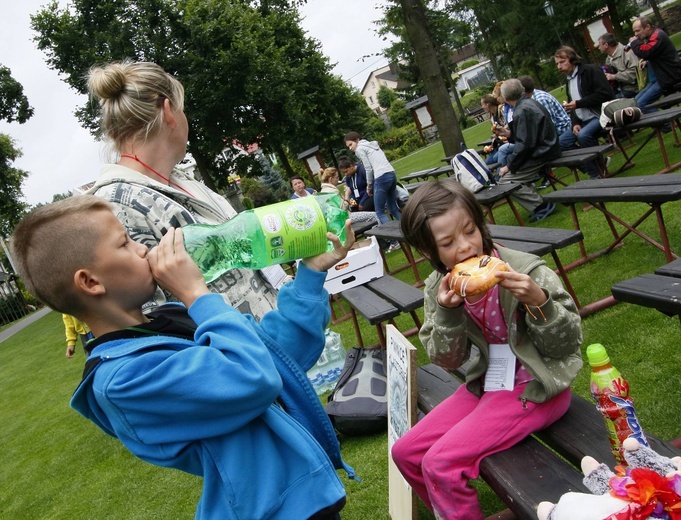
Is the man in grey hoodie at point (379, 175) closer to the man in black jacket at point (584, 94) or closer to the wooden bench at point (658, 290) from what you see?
the man in black jacket at point (584, 94)

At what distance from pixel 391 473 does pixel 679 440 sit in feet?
4.74

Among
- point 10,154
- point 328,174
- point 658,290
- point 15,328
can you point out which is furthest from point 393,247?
point 10,154

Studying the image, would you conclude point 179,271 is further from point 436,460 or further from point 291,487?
point 436,460

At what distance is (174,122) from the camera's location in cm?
252

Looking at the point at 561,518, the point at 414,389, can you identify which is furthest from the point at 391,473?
the point at 561,518

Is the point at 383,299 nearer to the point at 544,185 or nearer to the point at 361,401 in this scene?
the point at 361,401

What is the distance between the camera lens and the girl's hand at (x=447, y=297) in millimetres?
2326

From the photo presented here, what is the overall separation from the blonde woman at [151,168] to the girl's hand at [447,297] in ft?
2.27

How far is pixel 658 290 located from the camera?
2.77 m

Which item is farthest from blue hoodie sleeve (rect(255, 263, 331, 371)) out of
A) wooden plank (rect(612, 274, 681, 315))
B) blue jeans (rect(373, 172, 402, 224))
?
blue jeans (rect(373, 172, 402, 224))

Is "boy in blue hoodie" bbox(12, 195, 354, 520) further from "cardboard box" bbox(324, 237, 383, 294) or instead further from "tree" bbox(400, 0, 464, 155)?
"tree" bbox(400, 0, 464, 155)

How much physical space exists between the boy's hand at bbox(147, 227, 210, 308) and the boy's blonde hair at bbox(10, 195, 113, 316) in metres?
0.17

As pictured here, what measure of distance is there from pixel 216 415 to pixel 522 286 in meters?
1.16

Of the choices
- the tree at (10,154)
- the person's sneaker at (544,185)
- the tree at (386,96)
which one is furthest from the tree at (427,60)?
the tree at (386,96)
